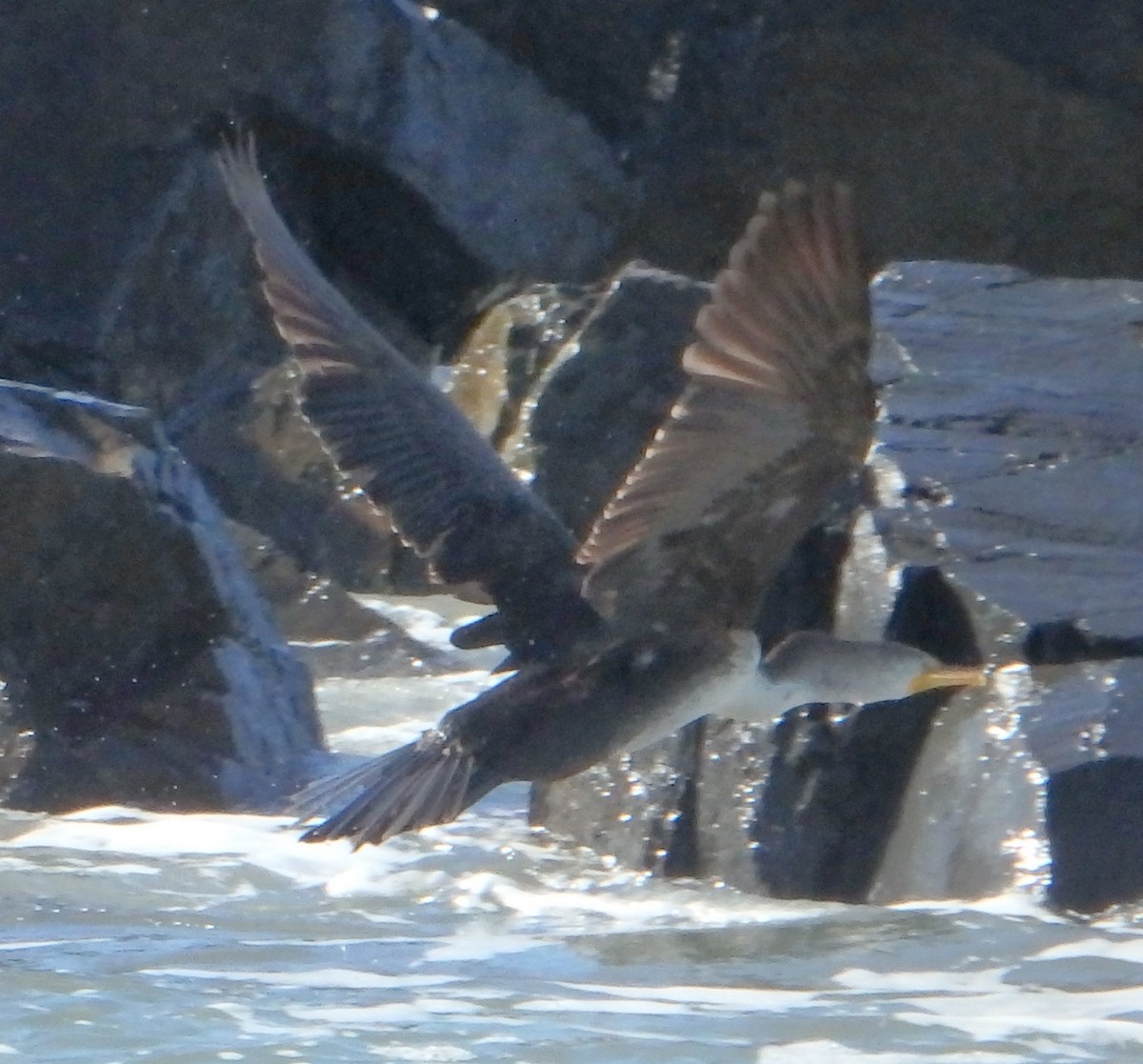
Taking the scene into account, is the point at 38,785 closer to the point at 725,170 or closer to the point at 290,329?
the point at 290,329

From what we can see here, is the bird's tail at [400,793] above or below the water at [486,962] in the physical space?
above

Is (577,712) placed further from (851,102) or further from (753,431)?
(851,102)

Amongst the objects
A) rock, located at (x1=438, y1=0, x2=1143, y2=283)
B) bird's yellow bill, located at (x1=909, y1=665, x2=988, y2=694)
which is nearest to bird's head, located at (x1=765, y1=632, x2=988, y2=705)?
bird's yellow bill, located at (x1=909, y1=665, x2=988, y2=694)

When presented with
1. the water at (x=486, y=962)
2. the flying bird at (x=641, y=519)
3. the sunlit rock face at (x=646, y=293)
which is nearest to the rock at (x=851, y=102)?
the sunlit rock face at (x=646, y=293)

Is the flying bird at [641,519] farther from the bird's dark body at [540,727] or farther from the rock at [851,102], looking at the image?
the rock at [851,102]

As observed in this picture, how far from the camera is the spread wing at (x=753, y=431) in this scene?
3.96m

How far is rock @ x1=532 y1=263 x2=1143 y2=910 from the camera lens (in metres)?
4.64

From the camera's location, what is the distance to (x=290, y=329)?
4.87m

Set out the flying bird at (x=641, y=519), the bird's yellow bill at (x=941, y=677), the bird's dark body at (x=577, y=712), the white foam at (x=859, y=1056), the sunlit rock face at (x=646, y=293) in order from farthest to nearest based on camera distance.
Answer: the sunlit rock face at (x=646, y=293), the bird's yellow bill at (x=941, y=677), the bird's dark body at (x=577, y=712), the flying bird at (x=641, y=519), the white foam at (x=859, y=1056)

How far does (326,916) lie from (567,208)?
18.4ft

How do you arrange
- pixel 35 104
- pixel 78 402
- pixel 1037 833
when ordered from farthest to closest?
pixel 35 104 < pixel 78 402 < pixel 1037 833

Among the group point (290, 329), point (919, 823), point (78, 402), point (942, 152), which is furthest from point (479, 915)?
point (942, 152)

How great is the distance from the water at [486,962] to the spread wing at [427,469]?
2.28 ft

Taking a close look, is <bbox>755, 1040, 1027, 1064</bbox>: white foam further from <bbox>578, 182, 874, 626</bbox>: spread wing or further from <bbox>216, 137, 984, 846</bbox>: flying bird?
<bbox>578, 182, 874, 626</bbox>: spread wing
